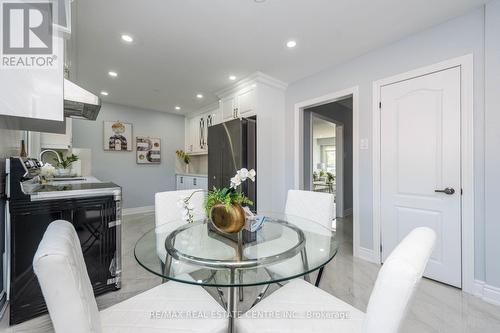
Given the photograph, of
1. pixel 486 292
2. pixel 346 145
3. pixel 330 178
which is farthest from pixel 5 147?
pixel 330 178

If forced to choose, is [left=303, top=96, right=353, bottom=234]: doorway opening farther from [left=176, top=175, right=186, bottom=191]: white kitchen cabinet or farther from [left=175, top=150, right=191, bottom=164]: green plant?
[left=175, top=150, right=191, bottom=164]: green plant

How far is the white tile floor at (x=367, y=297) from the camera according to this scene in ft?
4.92

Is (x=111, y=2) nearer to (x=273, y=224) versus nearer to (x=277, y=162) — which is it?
(x=273, y=224)

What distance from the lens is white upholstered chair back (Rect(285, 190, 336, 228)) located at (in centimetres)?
185

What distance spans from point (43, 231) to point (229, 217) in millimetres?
1469

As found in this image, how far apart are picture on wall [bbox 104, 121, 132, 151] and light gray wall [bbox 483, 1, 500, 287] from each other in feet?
18.6

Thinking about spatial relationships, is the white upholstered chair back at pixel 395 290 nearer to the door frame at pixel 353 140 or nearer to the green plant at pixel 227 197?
the green plant at pixel 227 197

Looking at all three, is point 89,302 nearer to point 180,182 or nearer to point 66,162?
point 66,162

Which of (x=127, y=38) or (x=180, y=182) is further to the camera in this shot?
(x=180, y=182)

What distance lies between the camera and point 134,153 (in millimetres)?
5000

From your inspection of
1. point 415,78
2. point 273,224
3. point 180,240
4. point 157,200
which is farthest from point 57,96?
point 415,78

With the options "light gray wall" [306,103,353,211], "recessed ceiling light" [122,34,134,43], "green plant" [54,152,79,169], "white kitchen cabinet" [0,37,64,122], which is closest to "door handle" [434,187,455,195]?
"light gray wall" [306,103,353,211]

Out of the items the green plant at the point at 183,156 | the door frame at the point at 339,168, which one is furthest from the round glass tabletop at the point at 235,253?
the green plant at the point at 183,156

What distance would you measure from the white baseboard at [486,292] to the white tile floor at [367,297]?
6 centimetres
